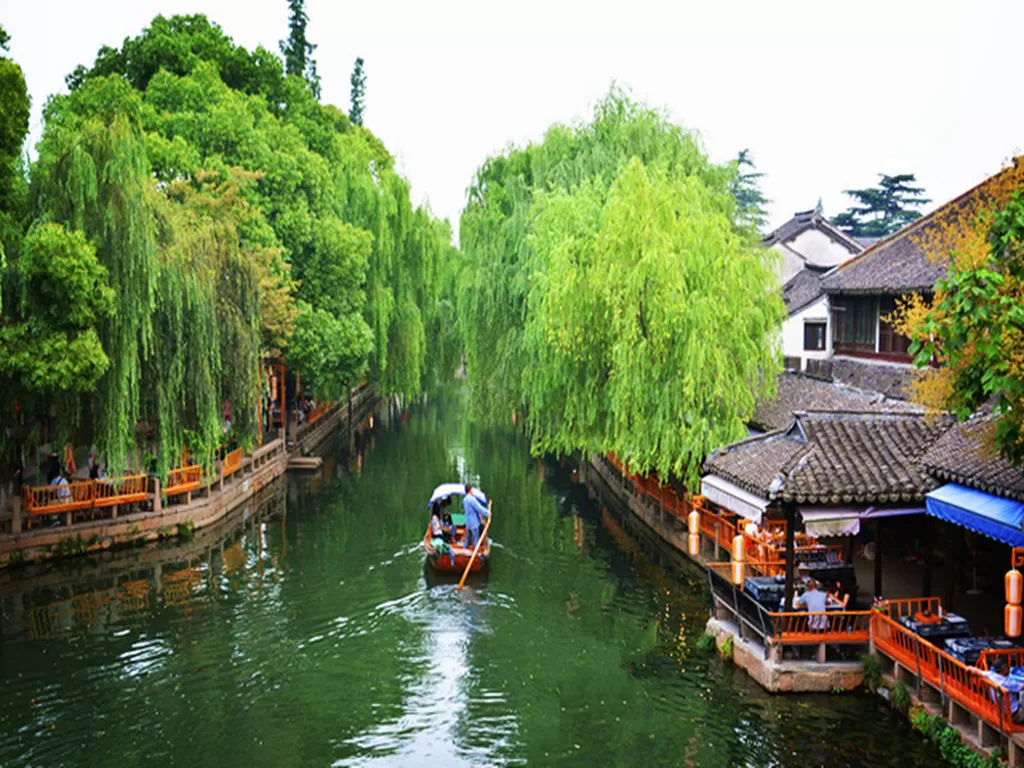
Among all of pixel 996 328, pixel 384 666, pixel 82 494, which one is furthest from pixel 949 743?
pixel 82 494

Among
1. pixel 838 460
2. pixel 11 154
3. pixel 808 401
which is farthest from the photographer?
pixel 808 401

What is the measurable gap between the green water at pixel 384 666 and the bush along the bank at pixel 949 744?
21cm

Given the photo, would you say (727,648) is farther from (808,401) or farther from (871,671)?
(808,401)

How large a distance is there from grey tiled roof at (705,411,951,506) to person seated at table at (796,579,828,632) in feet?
5.07

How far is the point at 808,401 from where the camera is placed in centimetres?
2300

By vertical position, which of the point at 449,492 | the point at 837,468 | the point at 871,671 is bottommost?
the point at 871,671

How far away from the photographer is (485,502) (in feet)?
75.0

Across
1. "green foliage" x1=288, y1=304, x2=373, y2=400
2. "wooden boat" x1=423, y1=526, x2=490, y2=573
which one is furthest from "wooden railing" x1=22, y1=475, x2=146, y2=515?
"green foliage" x1=288, y1=304, x2=373, y2=400

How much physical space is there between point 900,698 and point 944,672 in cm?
96

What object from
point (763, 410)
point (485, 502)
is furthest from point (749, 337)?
point (485, 502)

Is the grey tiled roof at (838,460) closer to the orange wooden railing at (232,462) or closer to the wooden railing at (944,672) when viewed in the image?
the wooden railing at (944,672)

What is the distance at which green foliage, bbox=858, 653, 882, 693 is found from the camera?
44.8ft

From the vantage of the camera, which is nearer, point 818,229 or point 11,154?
point 11,154

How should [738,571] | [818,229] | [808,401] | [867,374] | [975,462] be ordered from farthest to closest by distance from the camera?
[818,229]
[867,374]
[808,401]
[738,571]
[975,462]
